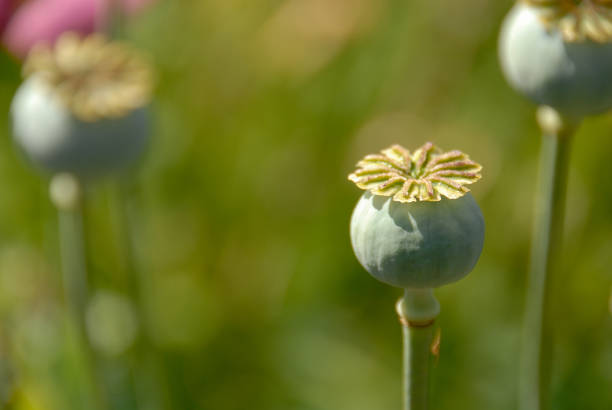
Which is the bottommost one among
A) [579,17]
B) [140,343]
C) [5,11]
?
[140,343]

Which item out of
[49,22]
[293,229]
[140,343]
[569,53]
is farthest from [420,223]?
[293,229]

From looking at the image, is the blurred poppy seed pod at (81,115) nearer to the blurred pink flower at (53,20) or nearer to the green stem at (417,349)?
the blurred pink flower at (53,20)

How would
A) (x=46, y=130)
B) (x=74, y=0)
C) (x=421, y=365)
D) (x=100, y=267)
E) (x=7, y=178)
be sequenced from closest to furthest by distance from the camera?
(x=421, y=365)
(x=46, y=130)
(x=74, y=0)
(x=100, y=267)
(x=7, y=178)

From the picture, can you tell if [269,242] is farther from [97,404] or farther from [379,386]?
[97,404]

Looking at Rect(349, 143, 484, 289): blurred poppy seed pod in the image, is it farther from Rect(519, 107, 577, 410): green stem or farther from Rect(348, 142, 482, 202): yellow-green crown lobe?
Rect(519, 107, 577, 410): green stem

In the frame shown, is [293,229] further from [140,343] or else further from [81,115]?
[81,115]

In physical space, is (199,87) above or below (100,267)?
above

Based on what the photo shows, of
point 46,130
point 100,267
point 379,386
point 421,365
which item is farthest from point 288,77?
point 421,365
